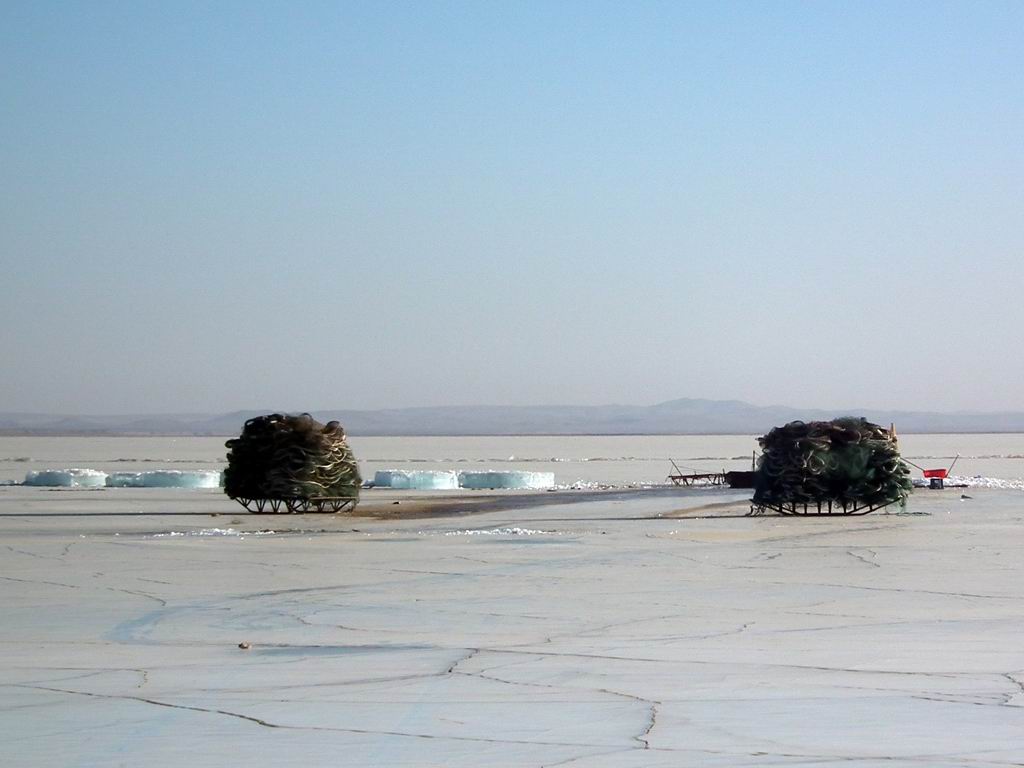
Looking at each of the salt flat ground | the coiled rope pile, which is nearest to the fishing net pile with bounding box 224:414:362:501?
the coiled rope pile

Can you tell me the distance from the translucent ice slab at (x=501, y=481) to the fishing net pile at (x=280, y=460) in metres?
16.2

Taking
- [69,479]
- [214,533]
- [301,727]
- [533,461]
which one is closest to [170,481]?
[69,479]

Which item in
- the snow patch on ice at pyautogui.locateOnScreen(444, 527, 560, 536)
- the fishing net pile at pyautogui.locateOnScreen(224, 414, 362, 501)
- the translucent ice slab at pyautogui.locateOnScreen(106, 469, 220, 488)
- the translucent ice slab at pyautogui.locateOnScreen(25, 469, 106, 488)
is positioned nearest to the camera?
the snow patch on ice at pyautogui.locateOnScreen(444, 527, 560, 536)

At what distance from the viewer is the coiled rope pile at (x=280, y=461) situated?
28375 mm

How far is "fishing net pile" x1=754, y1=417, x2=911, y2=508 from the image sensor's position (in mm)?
27922

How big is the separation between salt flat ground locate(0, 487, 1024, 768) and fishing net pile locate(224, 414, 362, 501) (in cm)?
707

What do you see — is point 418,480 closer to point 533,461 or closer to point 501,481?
point 501,481

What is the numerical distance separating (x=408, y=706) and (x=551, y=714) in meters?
0.85

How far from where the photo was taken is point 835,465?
2809cm

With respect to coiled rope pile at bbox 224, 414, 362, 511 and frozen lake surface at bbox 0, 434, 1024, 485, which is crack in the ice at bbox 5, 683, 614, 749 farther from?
frozen lake surface at bbox 0, 434, 1024, 485

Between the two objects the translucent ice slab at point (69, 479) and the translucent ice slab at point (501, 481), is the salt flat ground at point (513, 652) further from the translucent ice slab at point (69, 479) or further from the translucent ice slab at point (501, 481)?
the translucent ice slab at point (69, 479)

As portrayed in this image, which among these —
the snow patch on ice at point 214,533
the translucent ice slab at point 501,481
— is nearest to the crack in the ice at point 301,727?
the snow patch on ice at point 214,533

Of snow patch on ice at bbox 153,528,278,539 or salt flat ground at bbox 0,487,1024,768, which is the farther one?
snow patch on ice at bbox 153,528,278,539

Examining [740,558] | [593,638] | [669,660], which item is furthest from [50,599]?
[740,558]
